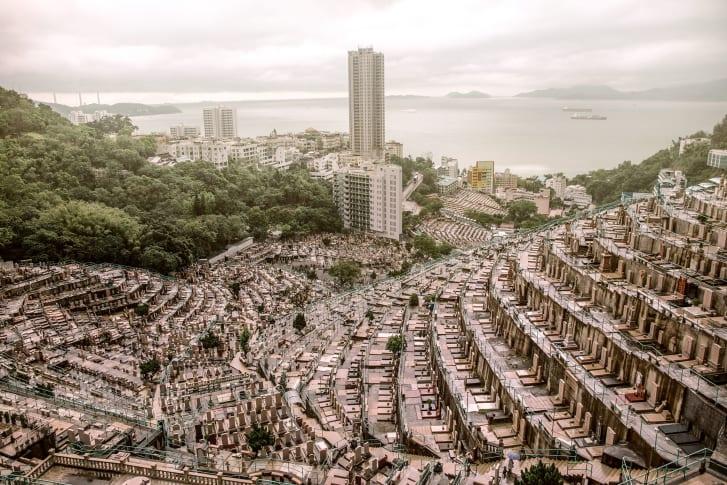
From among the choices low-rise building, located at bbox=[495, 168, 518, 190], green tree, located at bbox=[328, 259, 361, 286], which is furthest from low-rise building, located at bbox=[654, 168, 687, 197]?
low-rise building, located at bbox=[495, 168, 518, 190]

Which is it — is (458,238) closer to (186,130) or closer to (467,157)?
Answer: (186,130)

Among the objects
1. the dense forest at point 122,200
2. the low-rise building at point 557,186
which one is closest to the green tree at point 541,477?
the dense forest at point 122,200

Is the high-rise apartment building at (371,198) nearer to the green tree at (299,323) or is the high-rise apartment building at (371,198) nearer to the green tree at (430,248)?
the green tree at (430,248)

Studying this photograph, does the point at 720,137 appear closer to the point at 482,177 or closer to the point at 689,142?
the point at 689,142

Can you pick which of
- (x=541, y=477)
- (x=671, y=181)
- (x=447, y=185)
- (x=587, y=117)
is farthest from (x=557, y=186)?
(x=587, y=117)

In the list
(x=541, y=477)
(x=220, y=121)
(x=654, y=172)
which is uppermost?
(x=220, y=121)

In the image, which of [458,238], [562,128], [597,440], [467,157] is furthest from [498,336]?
[562,128]
